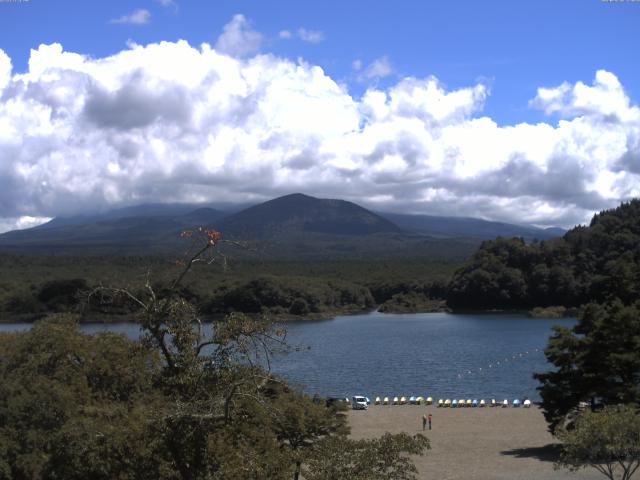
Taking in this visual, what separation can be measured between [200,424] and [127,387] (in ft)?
22.1

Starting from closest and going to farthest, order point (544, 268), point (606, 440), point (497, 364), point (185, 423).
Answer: point (185, 423), point (606, 440), point (497, 364), point (544, 268)

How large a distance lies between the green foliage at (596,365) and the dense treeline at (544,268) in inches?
2806

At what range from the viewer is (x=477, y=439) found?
2795 centimetres

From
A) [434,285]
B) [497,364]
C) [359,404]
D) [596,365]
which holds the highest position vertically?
[596,365]

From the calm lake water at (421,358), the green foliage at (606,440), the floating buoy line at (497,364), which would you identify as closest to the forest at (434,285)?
the calm lake water at (421,358)

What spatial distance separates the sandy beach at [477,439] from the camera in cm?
2199

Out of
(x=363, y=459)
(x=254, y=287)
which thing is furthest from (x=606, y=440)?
(x=254, y=287)

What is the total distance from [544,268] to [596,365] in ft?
252

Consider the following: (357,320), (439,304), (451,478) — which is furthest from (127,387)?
(439,304)

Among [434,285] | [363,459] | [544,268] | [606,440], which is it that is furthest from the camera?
[434,285]

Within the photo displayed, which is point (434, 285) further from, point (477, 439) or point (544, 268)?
point (477, 439)

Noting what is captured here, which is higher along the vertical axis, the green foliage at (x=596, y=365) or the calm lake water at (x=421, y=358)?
the green foliage at (x=596, y=365)

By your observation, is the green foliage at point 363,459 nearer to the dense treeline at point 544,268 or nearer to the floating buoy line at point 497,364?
the floating buoy line at point 497,364

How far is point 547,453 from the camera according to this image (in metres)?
24.7
